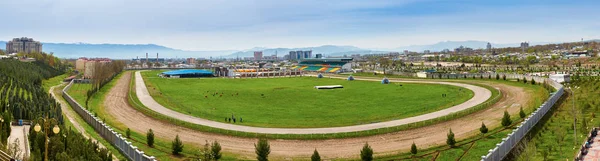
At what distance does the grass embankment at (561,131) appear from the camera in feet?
79.4

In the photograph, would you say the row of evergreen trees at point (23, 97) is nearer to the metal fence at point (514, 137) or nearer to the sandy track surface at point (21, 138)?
the sandy track surface at point (21, 138)

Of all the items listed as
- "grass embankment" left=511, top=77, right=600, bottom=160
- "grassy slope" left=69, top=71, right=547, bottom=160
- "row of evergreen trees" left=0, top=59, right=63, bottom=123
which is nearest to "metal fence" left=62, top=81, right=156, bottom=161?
"grassy slope" left=69, top=71, right=547, bottom=160

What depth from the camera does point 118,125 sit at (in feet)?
133

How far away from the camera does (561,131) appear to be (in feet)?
96.2

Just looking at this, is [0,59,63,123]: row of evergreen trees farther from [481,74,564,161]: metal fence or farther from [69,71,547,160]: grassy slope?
[481,74,564,161]: metal fence

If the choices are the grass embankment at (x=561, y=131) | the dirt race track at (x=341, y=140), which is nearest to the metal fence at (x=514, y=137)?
the grass embankment at (x=561, y=131)

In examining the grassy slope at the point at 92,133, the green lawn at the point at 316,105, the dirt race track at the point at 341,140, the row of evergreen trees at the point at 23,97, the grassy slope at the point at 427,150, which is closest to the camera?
the grassy slope at the point at 427,150

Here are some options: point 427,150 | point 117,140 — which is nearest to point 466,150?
point 427,150

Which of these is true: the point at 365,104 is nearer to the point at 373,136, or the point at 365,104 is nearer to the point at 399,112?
the point at 399,112

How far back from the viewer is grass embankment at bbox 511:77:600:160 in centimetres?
2419

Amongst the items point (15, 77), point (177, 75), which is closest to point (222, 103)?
point (15, 77)

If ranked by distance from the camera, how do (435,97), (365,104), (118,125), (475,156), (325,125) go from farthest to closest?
(435,97) < (365,104) < (118,125) < (325,125) < (475,156)

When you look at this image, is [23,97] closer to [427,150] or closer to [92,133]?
[92,133]

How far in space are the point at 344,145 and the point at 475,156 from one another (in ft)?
27.3
